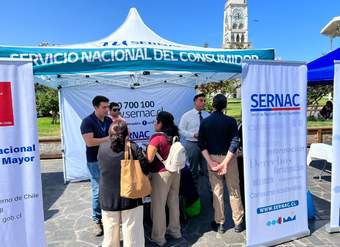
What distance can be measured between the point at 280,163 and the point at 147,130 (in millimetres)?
4310

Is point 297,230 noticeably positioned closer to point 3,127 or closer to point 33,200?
point 33,200

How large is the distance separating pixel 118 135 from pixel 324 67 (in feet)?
17.1

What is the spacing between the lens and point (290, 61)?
4.07m

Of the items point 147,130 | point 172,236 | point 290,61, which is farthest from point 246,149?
point 147,130

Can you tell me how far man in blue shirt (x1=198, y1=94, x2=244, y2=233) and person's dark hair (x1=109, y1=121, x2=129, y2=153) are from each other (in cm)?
139

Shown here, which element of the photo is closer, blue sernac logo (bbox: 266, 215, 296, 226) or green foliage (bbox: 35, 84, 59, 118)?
blue sernac logo (bbox: 266, 215, 296, 226)

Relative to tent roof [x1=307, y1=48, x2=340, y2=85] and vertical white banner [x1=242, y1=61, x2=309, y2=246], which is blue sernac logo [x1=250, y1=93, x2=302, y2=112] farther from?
tent roof [x1=307, y1=48, x2=340, y2=85]

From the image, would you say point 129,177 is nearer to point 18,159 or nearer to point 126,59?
point 18,159

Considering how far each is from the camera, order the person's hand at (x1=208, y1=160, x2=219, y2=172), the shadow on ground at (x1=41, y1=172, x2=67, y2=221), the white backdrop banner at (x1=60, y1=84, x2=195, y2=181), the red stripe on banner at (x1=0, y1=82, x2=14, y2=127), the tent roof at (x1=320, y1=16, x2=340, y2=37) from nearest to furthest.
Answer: the red stripe on banner at (x1=0, y1=82, x2=14, y2=127) < the person's hand at (x1=208, y1=160, x2=219, y2=172) < the shadow on ground at (x1=41, y1=172, x2=67, y2=221) < the white backdrop banner at (x1=60, y1=84, x2=195, y2=181) < the tent roof at (x1=320, y1=16, x2=340, y2=37)

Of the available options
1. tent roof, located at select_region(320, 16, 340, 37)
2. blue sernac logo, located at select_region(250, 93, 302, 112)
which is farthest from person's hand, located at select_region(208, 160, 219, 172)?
A: tent roof, located at select_region(320, 16, 340, 37)

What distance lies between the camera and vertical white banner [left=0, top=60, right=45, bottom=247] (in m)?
2.91

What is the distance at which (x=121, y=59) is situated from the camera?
13.5ft

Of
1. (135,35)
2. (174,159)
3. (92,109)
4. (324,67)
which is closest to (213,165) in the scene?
(174,159)

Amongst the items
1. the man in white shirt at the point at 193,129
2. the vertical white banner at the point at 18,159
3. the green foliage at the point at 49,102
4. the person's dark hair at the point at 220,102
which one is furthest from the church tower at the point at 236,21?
the vertical white banner at the point at 18,159
